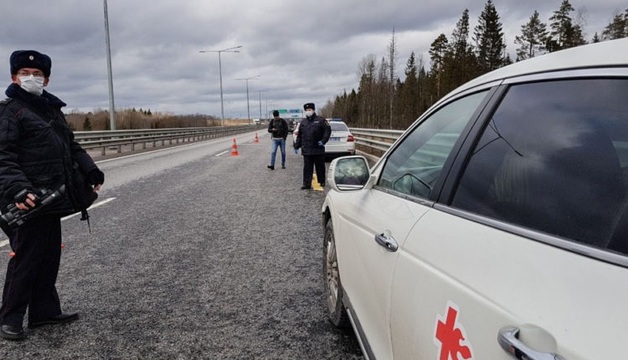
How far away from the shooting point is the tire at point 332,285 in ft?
10.6

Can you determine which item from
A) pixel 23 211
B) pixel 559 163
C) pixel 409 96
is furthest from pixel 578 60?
pixel 409 96

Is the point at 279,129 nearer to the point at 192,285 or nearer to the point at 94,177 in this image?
the point at 192,285

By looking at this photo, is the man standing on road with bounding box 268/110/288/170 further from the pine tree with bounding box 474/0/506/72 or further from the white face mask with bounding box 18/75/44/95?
the pine tree with bounding box 474/0/506/72

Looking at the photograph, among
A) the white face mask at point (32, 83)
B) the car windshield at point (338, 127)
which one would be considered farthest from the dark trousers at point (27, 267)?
the car windshield at point (338, 127)

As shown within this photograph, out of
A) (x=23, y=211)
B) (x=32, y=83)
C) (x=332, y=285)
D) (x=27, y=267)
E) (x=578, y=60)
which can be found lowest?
(x=332, y=285)

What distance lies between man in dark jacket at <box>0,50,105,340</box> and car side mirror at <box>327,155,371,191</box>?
2.00 m

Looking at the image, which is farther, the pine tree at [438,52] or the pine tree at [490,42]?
the pine tree at [438,52]

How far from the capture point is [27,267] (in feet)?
10.8

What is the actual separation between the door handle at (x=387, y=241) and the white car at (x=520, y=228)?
0.04ft

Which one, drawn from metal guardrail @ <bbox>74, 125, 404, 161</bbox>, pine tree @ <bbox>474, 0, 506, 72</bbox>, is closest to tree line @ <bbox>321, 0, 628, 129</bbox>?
pine tree @ <bbox>474, 0, 506, 72</bbox>

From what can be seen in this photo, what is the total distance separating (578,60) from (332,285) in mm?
2529

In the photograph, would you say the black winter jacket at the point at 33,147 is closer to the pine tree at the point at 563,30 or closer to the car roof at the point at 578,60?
the car roof at the point at 578,60

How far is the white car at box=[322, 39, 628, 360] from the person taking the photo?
102cm

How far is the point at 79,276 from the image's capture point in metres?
4.60
